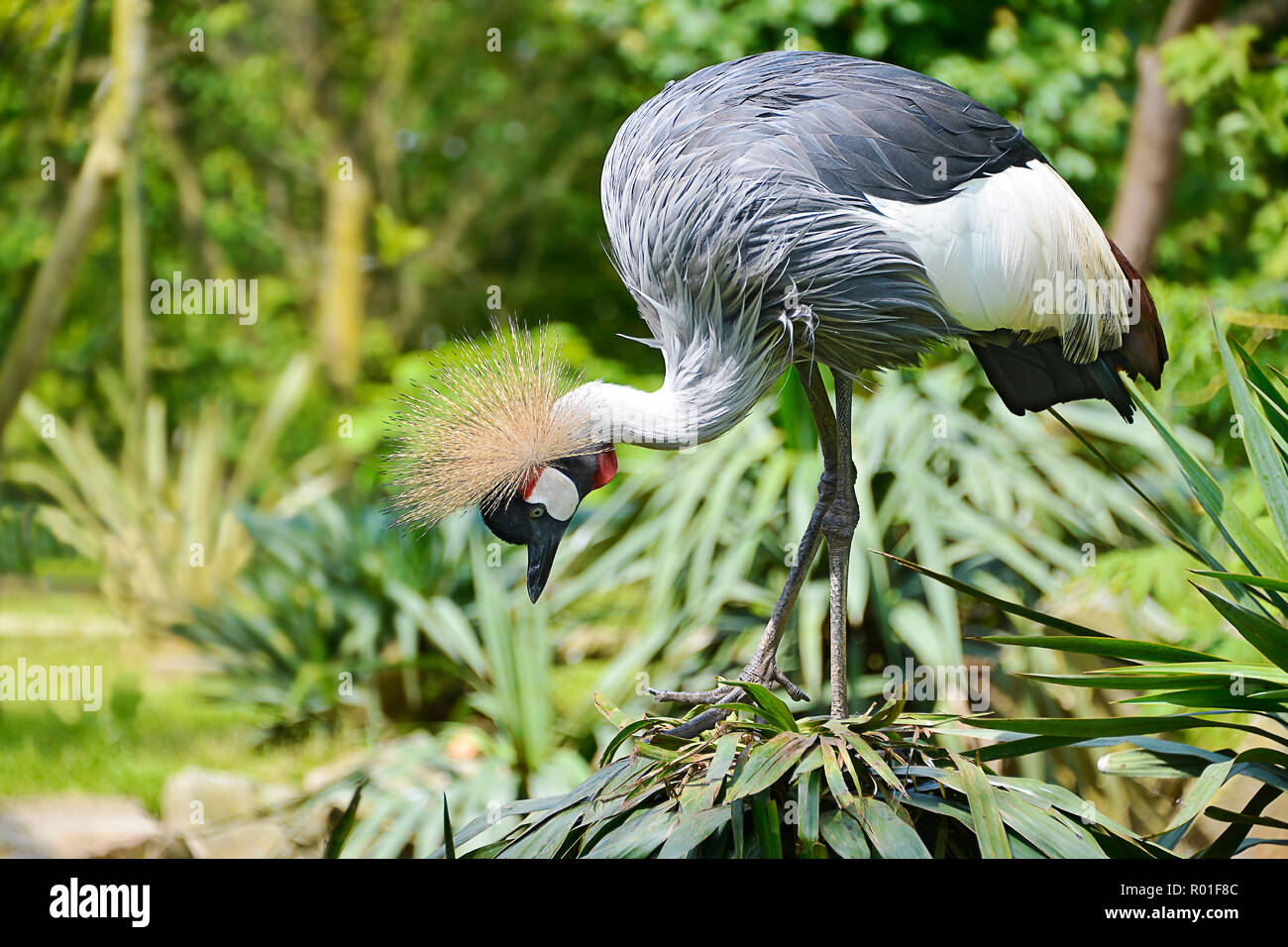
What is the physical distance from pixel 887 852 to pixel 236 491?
4540mm

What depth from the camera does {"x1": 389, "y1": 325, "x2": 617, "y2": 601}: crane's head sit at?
176 cm

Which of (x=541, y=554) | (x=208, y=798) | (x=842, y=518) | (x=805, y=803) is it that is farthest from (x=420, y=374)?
(x=805, y=803)

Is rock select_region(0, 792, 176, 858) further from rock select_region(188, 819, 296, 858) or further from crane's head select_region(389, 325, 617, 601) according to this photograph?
crane's head select_region(389, 325, 617, 601)

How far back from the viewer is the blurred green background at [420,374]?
3012 mm

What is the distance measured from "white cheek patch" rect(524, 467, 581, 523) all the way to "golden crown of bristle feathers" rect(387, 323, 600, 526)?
21mm

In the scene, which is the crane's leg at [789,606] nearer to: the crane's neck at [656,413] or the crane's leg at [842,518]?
the crane's leg at [842,518]

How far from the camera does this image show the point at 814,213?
6.08 feet

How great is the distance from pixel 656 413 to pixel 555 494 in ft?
0.64

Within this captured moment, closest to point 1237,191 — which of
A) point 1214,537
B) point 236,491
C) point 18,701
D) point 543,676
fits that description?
point 1214,537

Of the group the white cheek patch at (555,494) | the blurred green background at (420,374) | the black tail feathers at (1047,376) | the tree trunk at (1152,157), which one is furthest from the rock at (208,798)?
the tree trunk at (1152,157)

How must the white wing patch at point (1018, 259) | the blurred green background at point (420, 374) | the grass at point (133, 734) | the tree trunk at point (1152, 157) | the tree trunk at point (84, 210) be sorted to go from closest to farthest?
the white wing patch at point (1018, 259), the blurred green background at point (420, 374), the tree trunk at point (84, 210), the tree trunk at point (1152, 157), the grass at point (133, 734)

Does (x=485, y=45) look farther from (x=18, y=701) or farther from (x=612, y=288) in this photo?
(x=18, y=701)

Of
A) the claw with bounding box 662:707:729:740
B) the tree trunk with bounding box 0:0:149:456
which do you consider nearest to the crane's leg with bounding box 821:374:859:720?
the claw with bounding box 662:707:729:740
